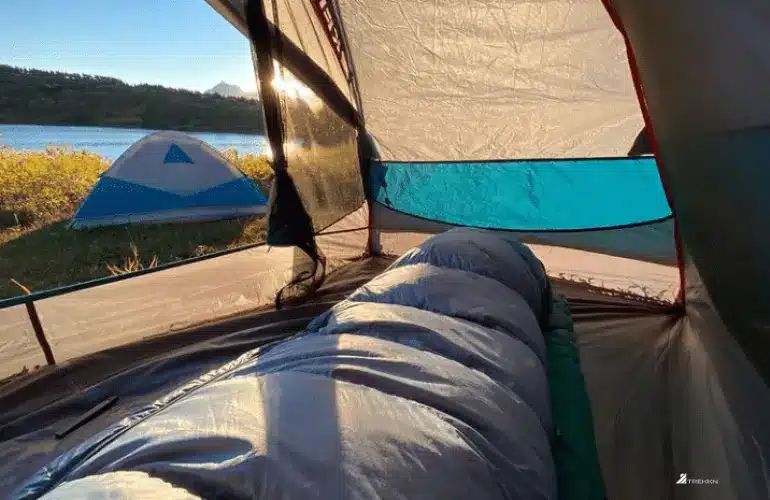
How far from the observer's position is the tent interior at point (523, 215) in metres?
1.07

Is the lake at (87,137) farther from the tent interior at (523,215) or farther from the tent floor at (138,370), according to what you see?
the tent floor at (138,370)

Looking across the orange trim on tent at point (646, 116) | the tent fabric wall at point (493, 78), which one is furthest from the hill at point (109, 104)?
the orange trim on tent at point (646, 116)

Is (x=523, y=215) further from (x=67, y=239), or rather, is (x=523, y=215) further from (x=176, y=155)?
(x=67, y=239)

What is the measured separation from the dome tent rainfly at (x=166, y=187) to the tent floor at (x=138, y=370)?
232 cm

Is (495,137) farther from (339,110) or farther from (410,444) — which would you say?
(410,444)

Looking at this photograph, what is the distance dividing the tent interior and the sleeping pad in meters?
0.19

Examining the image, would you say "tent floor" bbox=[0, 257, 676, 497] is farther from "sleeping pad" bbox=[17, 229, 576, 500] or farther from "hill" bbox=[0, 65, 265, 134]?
"hill" bbox=[0, 65, 265, 134]

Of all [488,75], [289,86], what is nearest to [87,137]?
[289,86]

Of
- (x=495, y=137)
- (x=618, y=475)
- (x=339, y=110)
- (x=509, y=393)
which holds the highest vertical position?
(x=339, y=110)

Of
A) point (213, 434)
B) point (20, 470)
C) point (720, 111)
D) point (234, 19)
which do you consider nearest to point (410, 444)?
point (213, 434)

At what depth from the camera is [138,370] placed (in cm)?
156

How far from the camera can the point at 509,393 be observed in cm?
71

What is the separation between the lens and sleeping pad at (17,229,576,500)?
489 millimetres

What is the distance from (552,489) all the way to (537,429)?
77 millimetres
